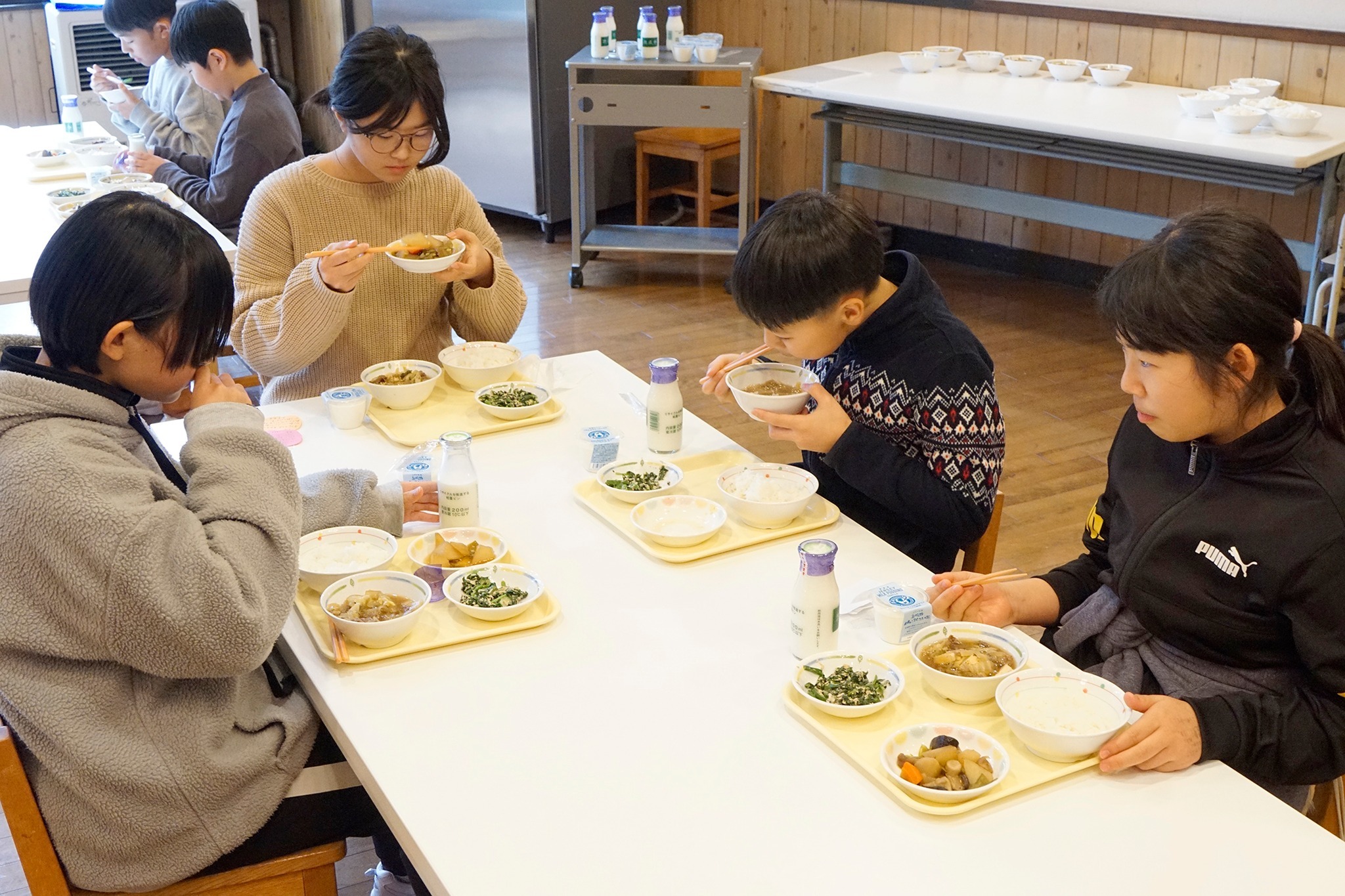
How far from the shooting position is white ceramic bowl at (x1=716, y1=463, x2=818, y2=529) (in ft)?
5.91

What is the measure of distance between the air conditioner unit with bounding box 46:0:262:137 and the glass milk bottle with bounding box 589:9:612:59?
2440mm

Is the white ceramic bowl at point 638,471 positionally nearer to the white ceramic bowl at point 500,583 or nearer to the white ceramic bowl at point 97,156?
the white ceramic bowl at point 500,583

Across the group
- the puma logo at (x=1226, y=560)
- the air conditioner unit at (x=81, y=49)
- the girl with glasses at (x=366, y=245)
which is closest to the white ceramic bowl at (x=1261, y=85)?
the girl with glasses at (x=366, y=245)

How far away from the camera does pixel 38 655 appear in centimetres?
132

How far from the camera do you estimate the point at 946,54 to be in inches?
202

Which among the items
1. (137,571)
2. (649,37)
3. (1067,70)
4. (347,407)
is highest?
(649,37)

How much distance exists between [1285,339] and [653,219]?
5.13 m

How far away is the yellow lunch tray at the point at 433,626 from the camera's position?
59.7 inches

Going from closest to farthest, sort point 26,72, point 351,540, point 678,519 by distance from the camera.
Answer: point 351,540, point 678,519, point 26,72

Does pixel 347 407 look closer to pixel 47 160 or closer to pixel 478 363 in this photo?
pixel 478 363

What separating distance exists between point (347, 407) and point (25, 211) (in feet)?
6.08

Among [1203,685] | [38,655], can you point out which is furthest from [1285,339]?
[38,655]

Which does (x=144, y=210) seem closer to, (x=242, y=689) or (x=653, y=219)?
(x=242, y=689)

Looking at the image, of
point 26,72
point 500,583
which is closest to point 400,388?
point 500,583
